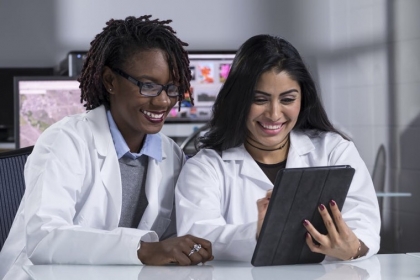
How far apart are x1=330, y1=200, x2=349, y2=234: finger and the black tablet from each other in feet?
0.04

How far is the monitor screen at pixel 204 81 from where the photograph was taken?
5137mm

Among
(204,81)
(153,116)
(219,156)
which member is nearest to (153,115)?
(153,116)

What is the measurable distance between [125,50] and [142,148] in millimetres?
213

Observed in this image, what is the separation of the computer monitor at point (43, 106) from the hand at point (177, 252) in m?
1.82

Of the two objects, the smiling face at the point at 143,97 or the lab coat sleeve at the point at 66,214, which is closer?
the lab coat sleeve at the point at 66,214

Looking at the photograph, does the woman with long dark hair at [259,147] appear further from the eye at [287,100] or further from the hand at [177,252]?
the hand at [177,252]

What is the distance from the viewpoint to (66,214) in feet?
5.12

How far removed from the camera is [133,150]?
1771 millimetres

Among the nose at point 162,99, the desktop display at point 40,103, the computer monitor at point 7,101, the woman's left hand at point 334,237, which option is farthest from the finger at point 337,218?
the computer monitor at point 7,101

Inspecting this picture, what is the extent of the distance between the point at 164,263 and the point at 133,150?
15.4 inches

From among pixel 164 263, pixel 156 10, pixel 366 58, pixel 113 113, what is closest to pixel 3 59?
pixel 156 10

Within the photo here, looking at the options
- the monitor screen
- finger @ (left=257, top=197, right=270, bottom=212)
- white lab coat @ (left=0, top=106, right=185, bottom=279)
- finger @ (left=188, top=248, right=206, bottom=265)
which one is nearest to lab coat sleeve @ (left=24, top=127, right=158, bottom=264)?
white lab coat @ (left=0, top=106, right=185, bottom=279)

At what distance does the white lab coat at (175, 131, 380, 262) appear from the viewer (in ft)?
5.16

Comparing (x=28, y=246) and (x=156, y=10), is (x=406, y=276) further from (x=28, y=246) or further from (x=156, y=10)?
(x=156, y=10)
